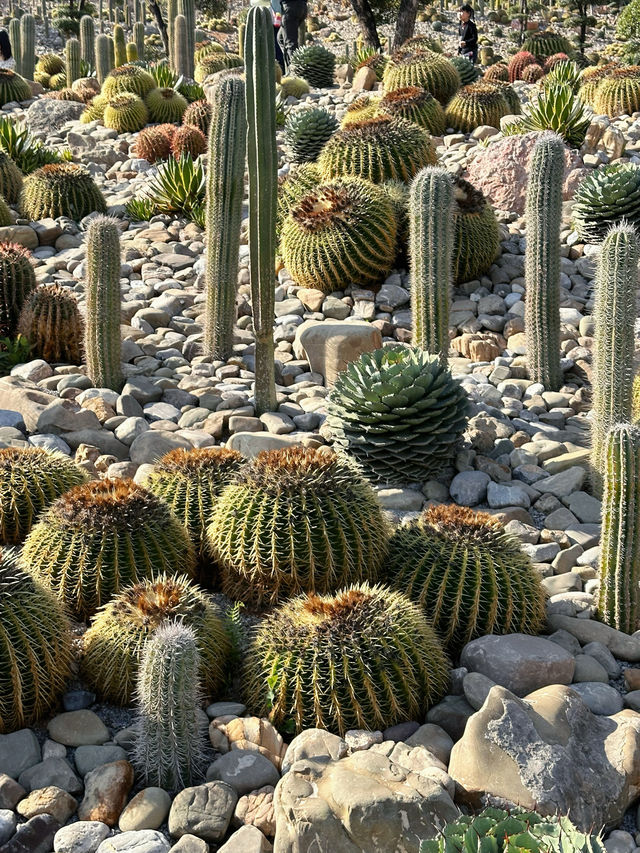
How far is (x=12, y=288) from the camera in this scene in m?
7.22

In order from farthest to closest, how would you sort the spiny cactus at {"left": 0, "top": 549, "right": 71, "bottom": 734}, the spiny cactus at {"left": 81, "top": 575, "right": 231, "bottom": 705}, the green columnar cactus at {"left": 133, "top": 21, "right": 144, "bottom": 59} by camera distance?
the green columnar cactus at {"left": 133, "top": 21, "right": 144, "bottom": 59} < the spiny cactus at {"left": 81, "top": 575, "right": 231, "bottom": 705} < the spiny cactus at {"left": 0, "top": 549, "right": 71, "bottom": 734}

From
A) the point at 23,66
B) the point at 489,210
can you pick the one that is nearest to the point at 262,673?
the point at 489,210

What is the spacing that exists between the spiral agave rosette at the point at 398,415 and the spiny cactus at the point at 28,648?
91.7 inches

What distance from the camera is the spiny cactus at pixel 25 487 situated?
432cm

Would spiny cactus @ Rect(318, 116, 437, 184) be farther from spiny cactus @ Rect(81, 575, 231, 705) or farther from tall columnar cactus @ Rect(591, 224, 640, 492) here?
spiny cactus @ Rect(81, 575, 231, 705)

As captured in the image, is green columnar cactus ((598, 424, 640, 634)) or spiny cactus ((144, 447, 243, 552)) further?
spiny cactus ((144, 447, 243, 552))

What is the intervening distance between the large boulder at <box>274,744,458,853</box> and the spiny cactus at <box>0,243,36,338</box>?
200 inches

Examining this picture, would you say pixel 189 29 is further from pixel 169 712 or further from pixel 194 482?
pixel 169 712

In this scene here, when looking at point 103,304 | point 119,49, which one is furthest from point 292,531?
point 119,49

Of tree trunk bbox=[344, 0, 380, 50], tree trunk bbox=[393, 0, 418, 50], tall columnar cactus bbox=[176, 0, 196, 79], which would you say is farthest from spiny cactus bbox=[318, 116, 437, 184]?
tree trunk bbox=[344, 0, 380, 50]

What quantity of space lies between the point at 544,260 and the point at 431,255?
0.80 meters

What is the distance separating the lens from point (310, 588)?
12.7 feet

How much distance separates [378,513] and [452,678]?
2.40 ft

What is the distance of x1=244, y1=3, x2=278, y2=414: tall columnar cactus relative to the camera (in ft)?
18.5
